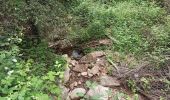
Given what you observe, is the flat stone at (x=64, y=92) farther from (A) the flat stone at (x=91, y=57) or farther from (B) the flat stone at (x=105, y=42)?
(B) the flat stone at (x=105, y=42)

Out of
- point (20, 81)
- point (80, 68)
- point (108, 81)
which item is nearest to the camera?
point (20, 81)

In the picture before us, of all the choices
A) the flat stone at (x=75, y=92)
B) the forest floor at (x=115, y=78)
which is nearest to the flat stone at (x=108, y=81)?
the forest floor at (x=115, y=78)

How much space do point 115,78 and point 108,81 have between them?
0.45ft

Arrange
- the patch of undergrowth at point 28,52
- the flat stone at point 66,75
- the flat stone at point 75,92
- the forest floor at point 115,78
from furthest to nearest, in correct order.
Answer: the flat stone at point 66,75 → the forest floor at point 115,78 → the flat stone at point 75,92 → the patch of undergrowth at point 28,52

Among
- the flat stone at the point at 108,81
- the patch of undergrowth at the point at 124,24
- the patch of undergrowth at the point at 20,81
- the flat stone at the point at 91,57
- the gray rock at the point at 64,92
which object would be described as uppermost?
the patch of undergrowth at the point at 20,81

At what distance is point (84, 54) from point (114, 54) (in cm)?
62

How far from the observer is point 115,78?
568 centimetres

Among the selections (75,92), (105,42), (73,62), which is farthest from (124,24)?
(75,92)

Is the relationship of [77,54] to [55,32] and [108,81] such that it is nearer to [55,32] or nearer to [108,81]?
[55,32]

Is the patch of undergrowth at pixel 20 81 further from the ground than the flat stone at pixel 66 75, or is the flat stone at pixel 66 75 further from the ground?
the patch of undergrowth at pixel 20 81

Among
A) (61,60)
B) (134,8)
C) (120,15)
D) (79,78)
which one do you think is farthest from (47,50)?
(134,8)

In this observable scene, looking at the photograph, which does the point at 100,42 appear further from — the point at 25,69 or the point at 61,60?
the point at 25,69

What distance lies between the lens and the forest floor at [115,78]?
5393mm

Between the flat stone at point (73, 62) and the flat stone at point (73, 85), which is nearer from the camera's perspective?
the flat stone at point (73, 85)
